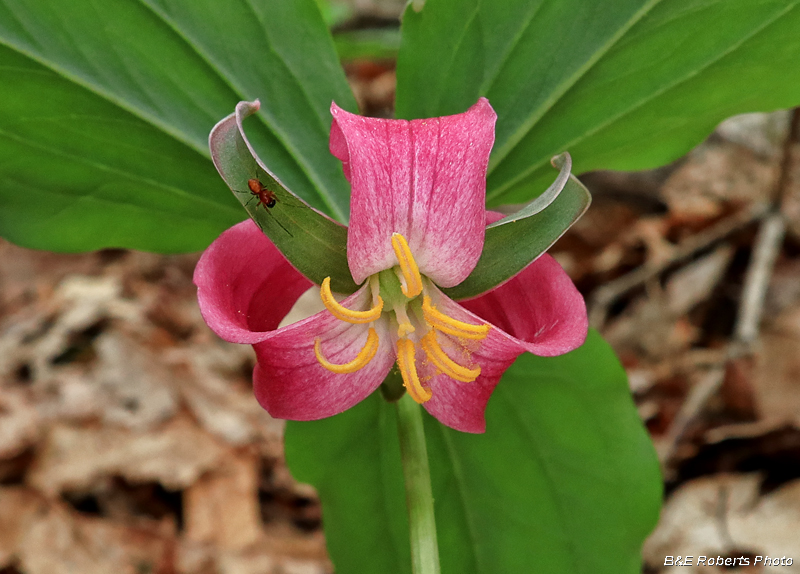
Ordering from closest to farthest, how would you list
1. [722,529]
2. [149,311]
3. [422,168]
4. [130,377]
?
1. [422,168]
2. [722,529]
3. [130,377]
4. [149,311]

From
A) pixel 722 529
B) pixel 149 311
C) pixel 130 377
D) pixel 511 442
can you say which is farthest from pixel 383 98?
pixel 511 442

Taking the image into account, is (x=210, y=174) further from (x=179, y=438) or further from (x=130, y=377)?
(x=130, y=377)

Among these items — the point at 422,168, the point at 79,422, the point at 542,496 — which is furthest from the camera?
the point at 79,422

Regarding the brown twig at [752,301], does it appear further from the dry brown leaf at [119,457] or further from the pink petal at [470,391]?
the dry brown leaf at [119,457]

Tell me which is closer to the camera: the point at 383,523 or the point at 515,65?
the point at 515,65

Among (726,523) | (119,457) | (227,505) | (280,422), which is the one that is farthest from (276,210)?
(280,422)

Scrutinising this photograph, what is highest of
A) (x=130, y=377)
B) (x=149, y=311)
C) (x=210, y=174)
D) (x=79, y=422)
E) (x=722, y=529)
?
(x=149, y=311)

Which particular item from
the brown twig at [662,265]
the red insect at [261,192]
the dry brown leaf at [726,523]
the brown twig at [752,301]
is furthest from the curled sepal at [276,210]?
the brown twig at [662,265]

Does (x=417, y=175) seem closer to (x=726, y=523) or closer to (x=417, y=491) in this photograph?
(x=417, y=491)
